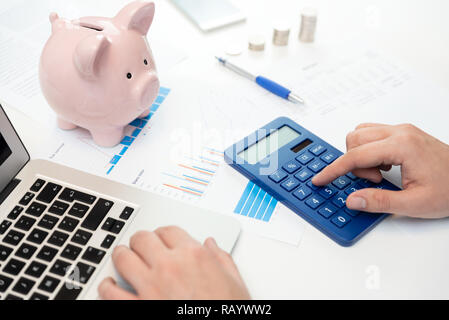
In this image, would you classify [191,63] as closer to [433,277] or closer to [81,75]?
[81,75]

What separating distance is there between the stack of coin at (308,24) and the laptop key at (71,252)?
25.0 inches

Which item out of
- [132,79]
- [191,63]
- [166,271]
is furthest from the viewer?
[191,63]

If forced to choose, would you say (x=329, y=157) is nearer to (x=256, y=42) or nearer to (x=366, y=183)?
(x=366, y=183)

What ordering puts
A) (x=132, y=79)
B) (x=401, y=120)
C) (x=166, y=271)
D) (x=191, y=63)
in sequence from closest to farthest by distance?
(x=166, y=271)
(x=132, y=79)
(x=401, y=120)
(x=191, y=63)

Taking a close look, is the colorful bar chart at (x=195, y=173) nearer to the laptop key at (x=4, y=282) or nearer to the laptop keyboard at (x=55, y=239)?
the laptop keyboard at (x=55, y=239)

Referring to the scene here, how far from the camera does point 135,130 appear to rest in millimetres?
681

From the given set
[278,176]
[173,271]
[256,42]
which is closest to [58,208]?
[173,271]

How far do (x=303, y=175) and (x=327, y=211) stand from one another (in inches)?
2.7

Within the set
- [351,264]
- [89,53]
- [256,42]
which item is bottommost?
[351,264]

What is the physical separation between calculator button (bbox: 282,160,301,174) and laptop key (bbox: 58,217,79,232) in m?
0.30

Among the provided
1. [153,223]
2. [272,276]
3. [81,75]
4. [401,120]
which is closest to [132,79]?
[81,75]

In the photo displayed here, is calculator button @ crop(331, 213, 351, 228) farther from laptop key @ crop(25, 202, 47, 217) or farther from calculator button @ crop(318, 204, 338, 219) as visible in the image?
laptop key @ crop(25, 202, 47, 217)

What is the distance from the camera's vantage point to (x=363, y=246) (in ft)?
1.75

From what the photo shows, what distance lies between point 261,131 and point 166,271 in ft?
0.97
